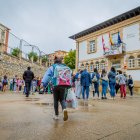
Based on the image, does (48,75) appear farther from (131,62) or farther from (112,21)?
(112,21)

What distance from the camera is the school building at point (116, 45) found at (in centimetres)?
2442

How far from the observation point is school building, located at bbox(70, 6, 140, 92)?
961 inches

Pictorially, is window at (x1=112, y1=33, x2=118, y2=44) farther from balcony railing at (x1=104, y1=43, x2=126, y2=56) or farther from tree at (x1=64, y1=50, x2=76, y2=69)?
tree at (x1=64, y1=50, x2=76, y2=69)

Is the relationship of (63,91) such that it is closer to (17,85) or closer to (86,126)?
(86,126)

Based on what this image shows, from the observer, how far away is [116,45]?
26.0m

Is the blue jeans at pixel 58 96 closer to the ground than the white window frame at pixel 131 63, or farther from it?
closer to the ground

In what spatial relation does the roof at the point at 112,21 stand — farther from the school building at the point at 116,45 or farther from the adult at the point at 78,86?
the adult at the point at 78,86

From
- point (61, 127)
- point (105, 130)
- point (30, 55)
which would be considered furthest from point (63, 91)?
point (30, 55)

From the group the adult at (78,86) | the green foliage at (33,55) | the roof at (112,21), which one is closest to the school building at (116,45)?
the roof at (112,21)

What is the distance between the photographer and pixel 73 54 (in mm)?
55969

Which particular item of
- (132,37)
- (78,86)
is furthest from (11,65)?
(132,37)

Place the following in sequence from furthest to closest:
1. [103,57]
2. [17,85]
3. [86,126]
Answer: [103,57] → [17,85] → [86,126]

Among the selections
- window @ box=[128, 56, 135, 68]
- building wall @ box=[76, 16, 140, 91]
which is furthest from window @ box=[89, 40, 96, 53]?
window @ box=[128, 56, 135, 68]

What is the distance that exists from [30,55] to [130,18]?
14157 millimetres
